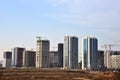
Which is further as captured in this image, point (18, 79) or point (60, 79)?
point (60, 79)

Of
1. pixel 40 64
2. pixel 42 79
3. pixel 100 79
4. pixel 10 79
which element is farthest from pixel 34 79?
pixel 40 64

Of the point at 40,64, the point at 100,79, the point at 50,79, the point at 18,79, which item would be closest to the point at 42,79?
the point at 50,79

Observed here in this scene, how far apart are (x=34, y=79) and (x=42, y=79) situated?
278 cm

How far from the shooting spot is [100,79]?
8869 centimetres

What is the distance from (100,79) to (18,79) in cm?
2512

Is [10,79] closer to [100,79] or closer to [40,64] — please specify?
[100,79]

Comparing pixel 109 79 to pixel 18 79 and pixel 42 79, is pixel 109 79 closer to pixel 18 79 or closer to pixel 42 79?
pixel 42 79

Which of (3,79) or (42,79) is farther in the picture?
(42,79)

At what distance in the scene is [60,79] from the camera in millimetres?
91000

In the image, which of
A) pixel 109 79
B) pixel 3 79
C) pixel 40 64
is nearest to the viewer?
pixel 3 79

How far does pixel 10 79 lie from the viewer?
82938mm

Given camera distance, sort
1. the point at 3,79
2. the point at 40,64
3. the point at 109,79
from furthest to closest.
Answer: the point at 40,64 → the point at 109,79 → the point at 3,79

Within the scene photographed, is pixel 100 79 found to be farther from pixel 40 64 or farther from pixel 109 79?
pixel 40 64

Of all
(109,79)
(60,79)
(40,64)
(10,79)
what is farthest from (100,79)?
(40,64)
